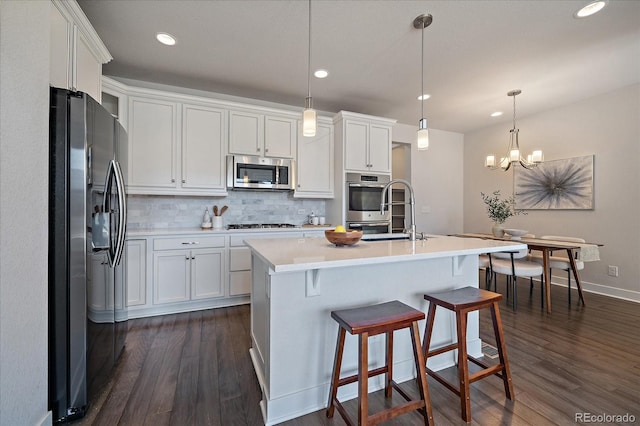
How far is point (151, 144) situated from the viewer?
2.99m

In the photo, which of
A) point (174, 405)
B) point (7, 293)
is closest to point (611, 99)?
point (174, 405)

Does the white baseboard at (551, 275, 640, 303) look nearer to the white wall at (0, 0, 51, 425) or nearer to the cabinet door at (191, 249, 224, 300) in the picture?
the cabinet door at (191, 249, 224, 300)

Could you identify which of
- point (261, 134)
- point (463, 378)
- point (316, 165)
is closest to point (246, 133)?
point (261, 134)

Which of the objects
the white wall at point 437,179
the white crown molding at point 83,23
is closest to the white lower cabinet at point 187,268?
the white crown molding at point 83,23

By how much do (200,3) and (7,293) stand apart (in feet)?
6.91

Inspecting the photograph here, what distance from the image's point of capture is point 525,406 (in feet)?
5.10

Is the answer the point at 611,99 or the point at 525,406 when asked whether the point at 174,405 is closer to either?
the point at 525,406

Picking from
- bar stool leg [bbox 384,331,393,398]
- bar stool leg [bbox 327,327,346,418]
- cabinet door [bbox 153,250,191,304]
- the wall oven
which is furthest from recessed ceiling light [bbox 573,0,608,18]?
cabinet door [bbox 153,250,191,304]

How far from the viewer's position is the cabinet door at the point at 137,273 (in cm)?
272

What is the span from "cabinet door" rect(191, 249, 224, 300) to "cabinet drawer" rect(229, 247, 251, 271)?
0.10 meters

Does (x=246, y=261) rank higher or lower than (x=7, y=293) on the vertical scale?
lower

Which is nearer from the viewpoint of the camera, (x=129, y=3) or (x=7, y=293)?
(x=7, y=293)

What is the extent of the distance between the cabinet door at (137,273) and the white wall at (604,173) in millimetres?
5482

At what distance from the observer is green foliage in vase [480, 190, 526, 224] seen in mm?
3799
